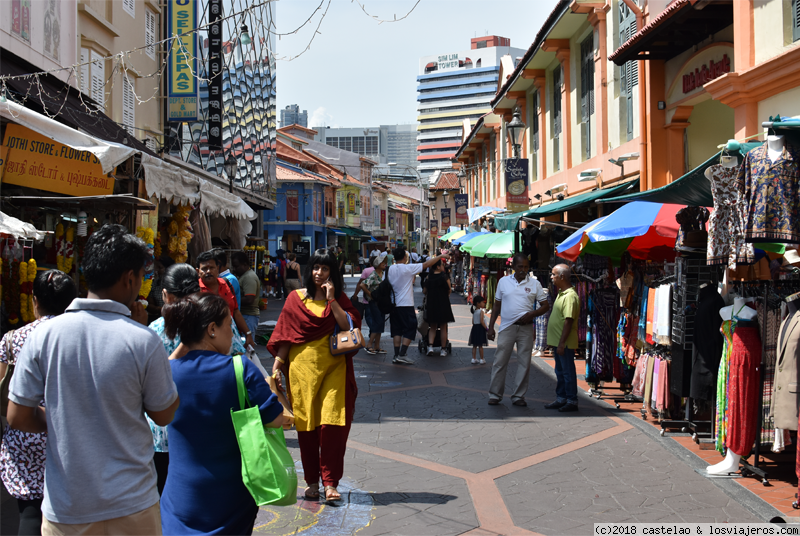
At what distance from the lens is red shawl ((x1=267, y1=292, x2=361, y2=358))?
5359mm

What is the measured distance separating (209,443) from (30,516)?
0.92m

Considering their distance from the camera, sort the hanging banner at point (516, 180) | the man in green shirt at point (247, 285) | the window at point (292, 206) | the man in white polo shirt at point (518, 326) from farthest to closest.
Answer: the window at point (292, 206) < the hanging banner at point (516, 180) < the man in green shirt at point (247, 285) < the man in white polo shirt at point (518, 326)

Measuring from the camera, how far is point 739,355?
5.94m

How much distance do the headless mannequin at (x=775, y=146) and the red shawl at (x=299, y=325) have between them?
3.26 m

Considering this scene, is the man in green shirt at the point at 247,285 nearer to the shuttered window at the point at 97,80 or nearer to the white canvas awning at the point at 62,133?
the white canvas awning at the point at 62,133

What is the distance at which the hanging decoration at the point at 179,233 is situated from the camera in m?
11.0

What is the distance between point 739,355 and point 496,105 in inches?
861

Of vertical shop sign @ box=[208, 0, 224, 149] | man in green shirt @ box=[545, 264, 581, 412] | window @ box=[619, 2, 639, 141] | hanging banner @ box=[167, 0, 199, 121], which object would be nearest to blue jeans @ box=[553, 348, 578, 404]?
man in green shirt @ box=[545, 264, 581, 412]

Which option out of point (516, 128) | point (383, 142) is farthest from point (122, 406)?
point (383, 142)

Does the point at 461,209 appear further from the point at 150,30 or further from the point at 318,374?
the point at 318,374

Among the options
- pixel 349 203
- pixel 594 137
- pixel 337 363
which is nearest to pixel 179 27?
pixel 594 137

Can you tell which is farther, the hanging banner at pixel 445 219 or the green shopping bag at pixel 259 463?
the hanging banner at pixel 445 219

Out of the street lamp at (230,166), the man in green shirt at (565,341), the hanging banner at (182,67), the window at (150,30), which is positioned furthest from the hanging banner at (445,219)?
the man in green shirt at (565,341)

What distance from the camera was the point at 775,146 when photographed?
478cm
